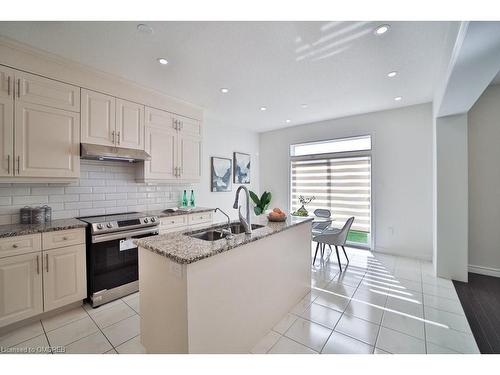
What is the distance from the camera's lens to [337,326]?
1.96m

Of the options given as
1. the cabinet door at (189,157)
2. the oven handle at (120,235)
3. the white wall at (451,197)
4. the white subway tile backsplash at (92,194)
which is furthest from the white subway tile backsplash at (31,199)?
the white wall at (451,197)

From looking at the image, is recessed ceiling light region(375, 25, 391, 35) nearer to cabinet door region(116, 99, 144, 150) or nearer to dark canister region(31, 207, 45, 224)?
cabinet door region(116, 99, 144, 150)

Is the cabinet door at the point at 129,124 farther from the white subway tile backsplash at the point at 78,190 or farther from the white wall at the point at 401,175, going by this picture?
the white wall at the point at 401,175

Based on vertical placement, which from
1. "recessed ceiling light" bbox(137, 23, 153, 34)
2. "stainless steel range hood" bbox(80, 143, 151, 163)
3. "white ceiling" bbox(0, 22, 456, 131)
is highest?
"white ceiling" bbox(0, 22, 456, 131)

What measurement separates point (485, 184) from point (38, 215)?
227 inches

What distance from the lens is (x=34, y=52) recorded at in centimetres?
→ 206

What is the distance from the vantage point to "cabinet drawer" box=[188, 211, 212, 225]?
3.37 metres

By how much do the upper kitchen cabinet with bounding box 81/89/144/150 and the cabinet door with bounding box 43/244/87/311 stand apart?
1.23m

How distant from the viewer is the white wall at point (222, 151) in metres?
4.30

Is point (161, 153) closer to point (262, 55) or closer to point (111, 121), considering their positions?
point (111, 121)

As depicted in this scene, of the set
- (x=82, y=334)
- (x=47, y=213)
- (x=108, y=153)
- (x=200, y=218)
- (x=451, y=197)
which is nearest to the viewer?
(x=82, y=334)

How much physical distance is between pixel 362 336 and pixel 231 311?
121cm

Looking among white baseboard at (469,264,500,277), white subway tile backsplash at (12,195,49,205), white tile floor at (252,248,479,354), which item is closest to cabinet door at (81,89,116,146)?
white subway tile backsplash at (12,195,49,205)

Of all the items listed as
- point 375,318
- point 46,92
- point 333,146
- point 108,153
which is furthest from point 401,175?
point 46,92
